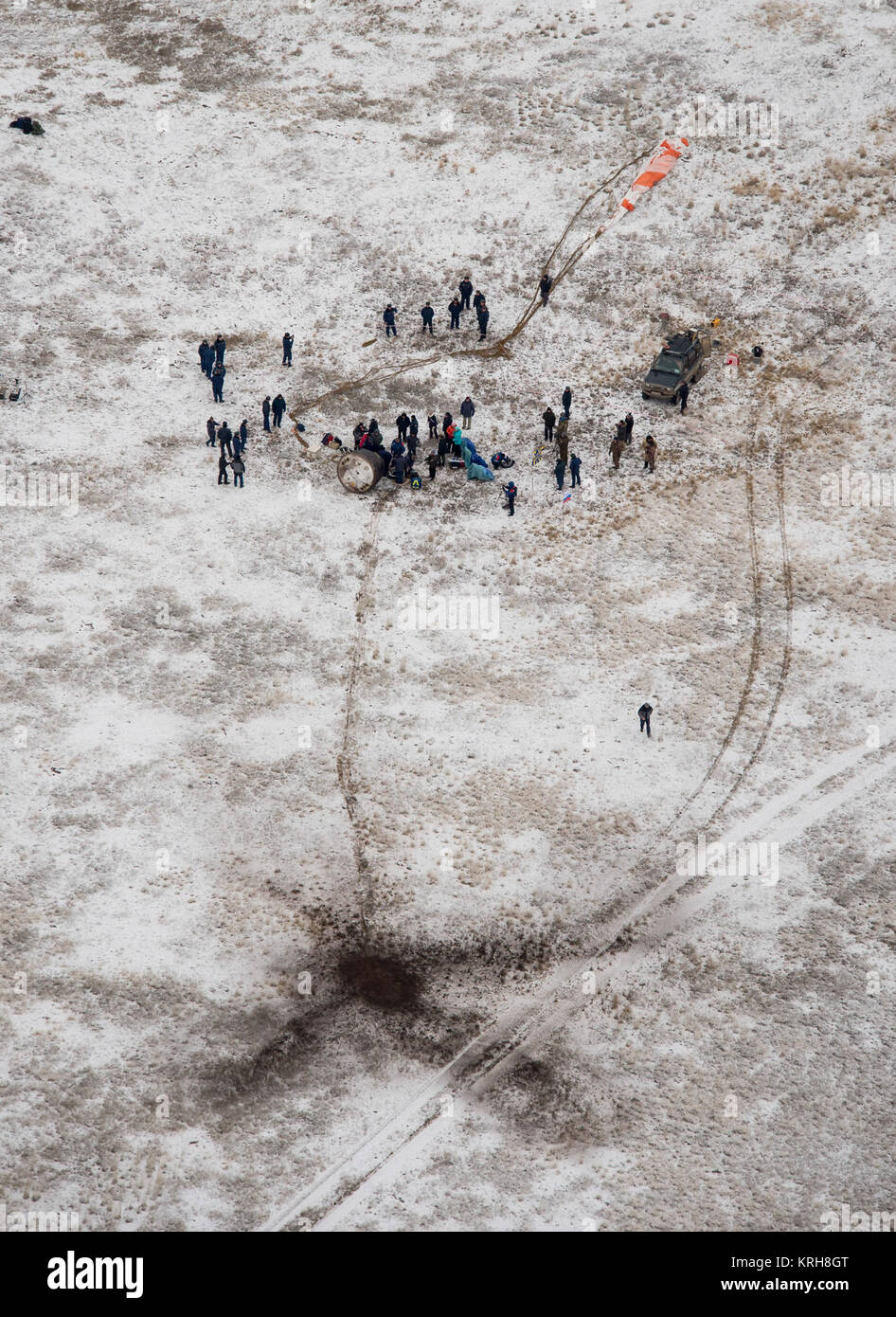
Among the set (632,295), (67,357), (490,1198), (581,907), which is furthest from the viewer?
(632,295)

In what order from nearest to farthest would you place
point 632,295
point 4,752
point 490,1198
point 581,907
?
point 490,1198 → point 581,907 → point 4,752 → point 632,295

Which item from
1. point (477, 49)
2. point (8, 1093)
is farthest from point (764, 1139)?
point (477, 49)

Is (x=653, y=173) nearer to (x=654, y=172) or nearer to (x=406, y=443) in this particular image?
(x=654, y=172)

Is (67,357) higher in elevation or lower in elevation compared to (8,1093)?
higher

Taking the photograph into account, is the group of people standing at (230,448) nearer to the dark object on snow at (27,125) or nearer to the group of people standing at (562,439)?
the group of people standing at (562,439)

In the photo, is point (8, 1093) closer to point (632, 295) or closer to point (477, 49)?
point (632, 295)

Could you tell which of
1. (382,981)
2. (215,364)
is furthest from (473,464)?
(382,981)
